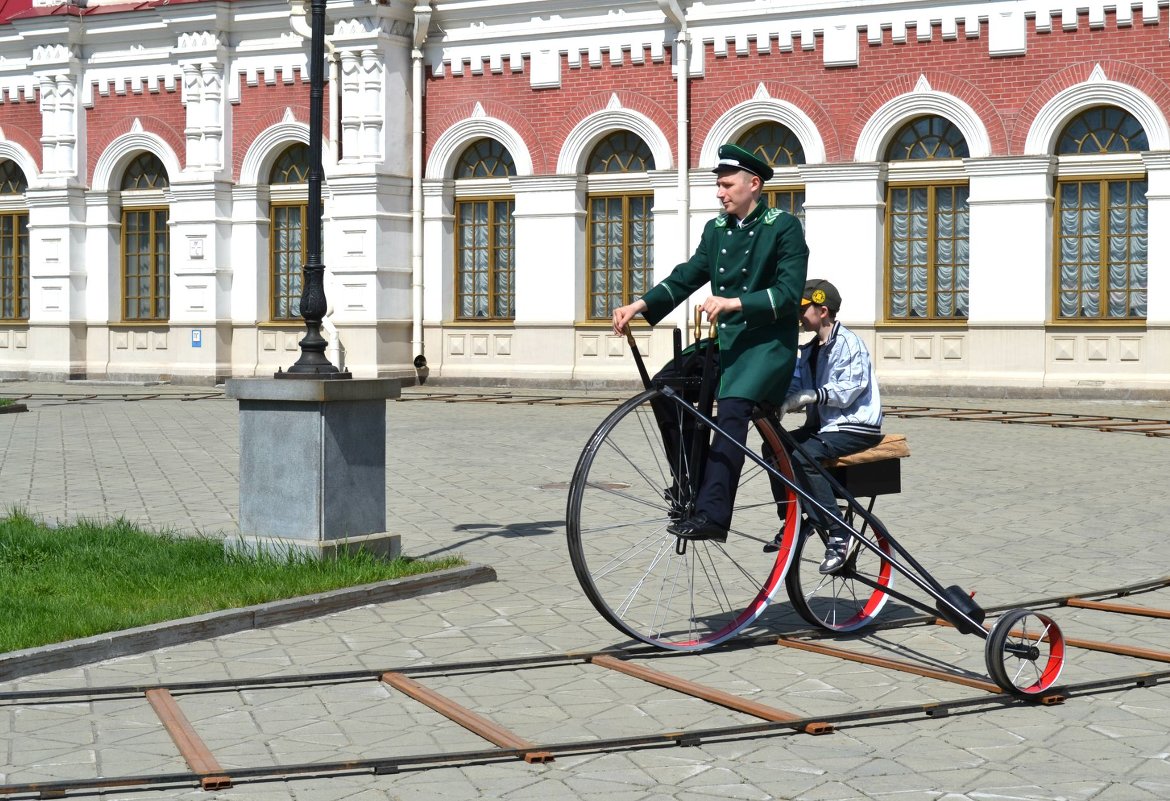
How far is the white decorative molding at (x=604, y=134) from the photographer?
1049 inches

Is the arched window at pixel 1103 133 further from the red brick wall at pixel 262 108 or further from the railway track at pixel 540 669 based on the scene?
the railway track at pixel 540 669

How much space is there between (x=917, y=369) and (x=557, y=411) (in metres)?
5.75

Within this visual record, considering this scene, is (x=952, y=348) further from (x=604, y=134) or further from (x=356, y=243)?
(x=356, y=243)

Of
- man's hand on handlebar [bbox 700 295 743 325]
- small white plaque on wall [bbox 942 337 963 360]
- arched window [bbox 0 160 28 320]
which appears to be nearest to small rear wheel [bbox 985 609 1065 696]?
man's hand on handlebar [bbox 700 295 743 325]

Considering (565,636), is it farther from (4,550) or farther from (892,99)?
(892,99)

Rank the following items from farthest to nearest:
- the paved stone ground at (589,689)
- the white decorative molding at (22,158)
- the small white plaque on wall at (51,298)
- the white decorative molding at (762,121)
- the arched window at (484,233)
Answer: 1. the white decorative molding at (22,158)
2. the small white plaque on wall at (51,298)
3. the arched window at (484,233)
4. the white decorative molding at (762,121)
5. the paved stone ground at (589,689)

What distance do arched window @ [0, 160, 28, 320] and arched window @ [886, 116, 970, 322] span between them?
16544mm

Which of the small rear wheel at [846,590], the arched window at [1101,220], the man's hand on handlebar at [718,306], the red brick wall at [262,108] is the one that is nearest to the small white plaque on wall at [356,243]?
the red brick wall at [262,108]

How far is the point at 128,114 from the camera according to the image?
102 ft

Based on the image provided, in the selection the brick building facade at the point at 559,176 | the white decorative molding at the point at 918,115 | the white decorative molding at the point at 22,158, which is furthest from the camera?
the white decorative molding at the point at 22,158

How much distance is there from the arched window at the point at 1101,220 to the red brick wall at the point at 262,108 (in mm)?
Result: 12270

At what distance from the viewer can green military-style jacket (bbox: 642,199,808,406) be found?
6.91 metres

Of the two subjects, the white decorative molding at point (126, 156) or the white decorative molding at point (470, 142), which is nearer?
the white decorative molding at point (470, 142)

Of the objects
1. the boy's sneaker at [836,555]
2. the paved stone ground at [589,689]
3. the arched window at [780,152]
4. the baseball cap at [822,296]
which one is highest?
the arched window at [780,152]
